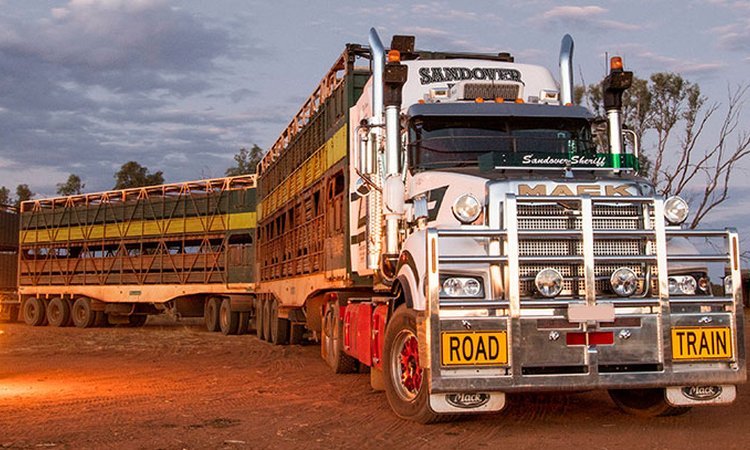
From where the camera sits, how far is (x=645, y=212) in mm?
7516

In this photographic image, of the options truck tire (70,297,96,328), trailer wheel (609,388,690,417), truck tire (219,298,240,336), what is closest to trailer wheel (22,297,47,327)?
truck tire (70,297,96,328)

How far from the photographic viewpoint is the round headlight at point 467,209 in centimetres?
735

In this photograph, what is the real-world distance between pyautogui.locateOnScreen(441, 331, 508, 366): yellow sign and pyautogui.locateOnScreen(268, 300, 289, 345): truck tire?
12.1 meters

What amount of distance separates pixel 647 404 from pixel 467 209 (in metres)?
2.72

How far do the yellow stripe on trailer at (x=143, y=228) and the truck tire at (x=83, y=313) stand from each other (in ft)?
7.76

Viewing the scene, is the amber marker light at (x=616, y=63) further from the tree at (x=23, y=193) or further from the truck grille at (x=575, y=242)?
the tree at (x=23, y=193)

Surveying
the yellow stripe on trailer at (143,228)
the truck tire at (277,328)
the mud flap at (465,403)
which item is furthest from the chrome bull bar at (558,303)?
the yellow stripe on trailer at (143,228)

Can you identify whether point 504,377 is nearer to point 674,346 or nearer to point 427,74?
point 674,346

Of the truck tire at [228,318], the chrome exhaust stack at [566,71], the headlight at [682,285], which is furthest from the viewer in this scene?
the truck tire at [228,318]

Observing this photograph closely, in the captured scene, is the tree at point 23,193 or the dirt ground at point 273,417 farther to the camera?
the tree at point 23,193

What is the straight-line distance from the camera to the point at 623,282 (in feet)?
24.1

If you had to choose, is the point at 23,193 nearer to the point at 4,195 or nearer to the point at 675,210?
the point at 4,195

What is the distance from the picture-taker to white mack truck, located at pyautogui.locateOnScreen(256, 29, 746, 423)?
7004 millimetres

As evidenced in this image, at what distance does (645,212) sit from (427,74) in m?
3.47
